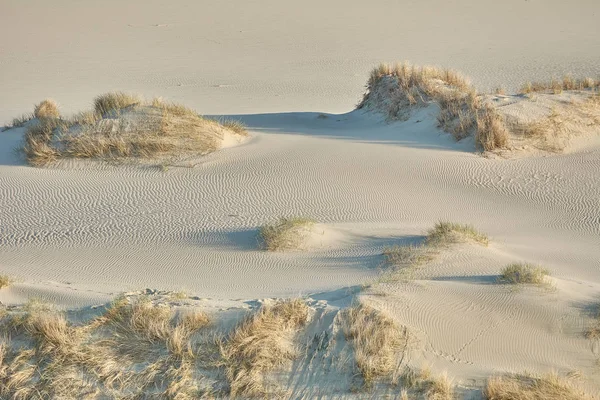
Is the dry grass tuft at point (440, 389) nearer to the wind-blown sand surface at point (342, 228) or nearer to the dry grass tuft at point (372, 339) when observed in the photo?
the wind-blown sand surface at point (342, 228)

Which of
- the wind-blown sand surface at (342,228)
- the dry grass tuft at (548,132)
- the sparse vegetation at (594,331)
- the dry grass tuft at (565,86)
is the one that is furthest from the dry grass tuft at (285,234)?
the dry grass tuft at (565,86)

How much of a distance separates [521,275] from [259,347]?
109 inches

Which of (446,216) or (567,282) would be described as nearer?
(567,282)

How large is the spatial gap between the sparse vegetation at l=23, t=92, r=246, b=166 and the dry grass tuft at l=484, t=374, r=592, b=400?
308 inches

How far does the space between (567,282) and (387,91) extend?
8.96 m

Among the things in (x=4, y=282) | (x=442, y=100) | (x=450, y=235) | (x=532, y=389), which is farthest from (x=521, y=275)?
Result: (x=442, y=100)

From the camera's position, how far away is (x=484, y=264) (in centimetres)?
855

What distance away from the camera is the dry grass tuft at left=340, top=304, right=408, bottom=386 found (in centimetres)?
621

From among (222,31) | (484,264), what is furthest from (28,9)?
(484,264)

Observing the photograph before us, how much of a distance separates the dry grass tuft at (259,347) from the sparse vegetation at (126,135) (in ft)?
21.4

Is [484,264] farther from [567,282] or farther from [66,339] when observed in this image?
[66,339]

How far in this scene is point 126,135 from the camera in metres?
12.8

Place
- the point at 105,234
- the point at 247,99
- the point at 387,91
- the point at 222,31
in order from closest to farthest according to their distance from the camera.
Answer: the point at 105,234
the point at 387,91
the point at 247,99
the point at 222,31

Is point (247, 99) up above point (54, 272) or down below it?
above
